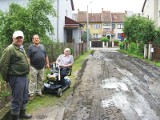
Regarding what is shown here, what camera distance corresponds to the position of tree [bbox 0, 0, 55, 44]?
16422 mm

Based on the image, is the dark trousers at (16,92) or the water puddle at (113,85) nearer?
the dark trousers at (16,92)

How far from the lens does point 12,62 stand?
23.7ft

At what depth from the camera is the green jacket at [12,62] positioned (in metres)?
7.08

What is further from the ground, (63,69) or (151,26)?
(151,26)

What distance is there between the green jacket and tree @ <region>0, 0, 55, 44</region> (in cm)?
917

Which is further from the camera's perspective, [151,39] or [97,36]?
[97,36]

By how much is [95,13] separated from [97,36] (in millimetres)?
7684

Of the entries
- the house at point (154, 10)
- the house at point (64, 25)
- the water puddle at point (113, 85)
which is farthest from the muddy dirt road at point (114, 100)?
the house at point (154, 10)

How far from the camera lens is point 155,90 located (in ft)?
40.3

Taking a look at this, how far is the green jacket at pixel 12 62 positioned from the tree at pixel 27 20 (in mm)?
9166

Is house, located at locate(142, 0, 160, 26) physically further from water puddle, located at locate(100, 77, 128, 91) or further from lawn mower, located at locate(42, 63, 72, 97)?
lawn mower, located at locate(42, 63, 72, 97)

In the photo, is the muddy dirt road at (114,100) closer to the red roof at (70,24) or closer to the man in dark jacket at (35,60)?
the man in dark jacket at (35,60)

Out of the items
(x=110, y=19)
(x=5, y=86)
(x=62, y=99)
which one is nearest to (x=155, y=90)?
(x=62, y=99)

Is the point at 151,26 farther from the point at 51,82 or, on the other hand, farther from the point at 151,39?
the point at 51,82
